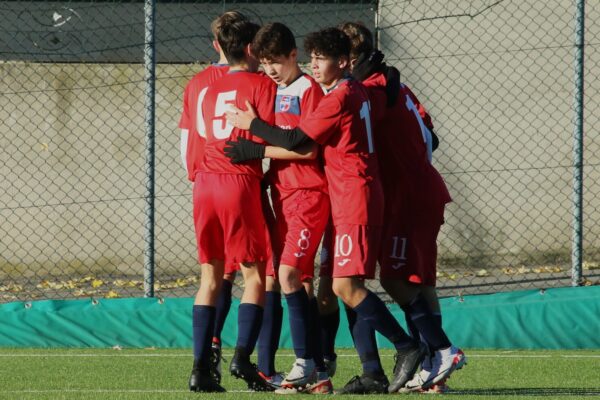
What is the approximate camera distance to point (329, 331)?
6.76m

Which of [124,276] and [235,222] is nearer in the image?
[235,222]

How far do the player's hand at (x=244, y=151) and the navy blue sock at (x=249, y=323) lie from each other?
78 centimetres

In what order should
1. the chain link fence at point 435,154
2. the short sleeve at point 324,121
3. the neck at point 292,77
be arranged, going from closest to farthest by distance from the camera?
1. the short sleeve at point 324,121
2. the neck at point 292,77
3. the chain link fence at point 435,154

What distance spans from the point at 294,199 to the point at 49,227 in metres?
6.93

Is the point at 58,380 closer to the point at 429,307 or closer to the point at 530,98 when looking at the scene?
the point at 429,307

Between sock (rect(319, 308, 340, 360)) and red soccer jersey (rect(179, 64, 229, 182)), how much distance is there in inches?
45.6

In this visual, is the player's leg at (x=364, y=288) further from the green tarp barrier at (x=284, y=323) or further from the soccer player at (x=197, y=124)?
the green tarp barrier at (x=284, y=323)

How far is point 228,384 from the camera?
6746 millimetres

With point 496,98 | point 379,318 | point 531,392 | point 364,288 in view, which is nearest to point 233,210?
point 364,288

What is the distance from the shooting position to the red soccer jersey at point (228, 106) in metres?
6.06

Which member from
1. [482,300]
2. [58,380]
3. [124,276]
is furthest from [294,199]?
[124,276]

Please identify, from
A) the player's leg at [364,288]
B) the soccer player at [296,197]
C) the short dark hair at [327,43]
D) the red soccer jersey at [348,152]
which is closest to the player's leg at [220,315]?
the soccer player at [296,197]

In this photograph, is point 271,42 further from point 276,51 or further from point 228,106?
point 228,106

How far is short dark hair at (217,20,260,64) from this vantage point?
612 centimetres
